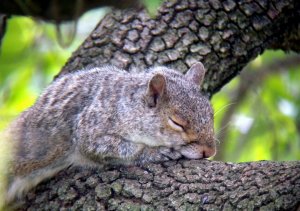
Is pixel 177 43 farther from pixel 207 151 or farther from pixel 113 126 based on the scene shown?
pixel 207 151

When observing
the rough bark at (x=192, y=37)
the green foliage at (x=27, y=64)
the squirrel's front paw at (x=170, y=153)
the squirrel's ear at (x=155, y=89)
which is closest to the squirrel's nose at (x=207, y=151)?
the squirrel's front paw at (x=170, y=153)

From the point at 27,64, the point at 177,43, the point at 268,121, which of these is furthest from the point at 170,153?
the point at 268,121

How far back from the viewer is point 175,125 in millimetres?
3781

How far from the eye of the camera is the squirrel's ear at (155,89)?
3852 mm

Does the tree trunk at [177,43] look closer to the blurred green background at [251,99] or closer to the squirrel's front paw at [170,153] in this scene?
the squirrel's front paw at [170,153]

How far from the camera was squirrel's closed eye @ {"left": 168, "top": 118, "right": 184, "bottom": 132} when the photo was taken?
3.75m

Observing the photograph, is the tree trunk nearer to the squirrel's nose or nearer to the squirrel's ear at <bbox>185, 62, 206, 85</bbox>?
the squirrel's nose

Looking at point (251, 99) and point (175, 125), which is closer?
point (175, 125)

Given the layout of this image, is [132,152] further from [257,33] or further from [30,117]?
[257,33]

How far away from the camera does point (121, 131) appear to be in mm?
3865

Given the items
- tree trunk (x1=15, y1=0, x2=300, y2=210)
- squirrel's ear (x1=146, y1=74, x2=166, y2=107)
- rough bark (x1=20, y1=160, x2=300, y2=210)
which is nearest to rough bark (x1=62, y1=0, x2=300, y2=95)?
tree trunk (x1=15, y1=0, x2=300, y2=210)

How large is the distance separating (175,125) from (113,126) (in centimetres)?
39

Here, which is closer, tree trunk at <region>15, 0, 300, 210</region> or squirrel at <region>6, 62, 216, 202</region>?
tree trunk at <region>15, 0, 300, 210</region>

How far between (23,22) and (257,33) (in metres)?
1.95
